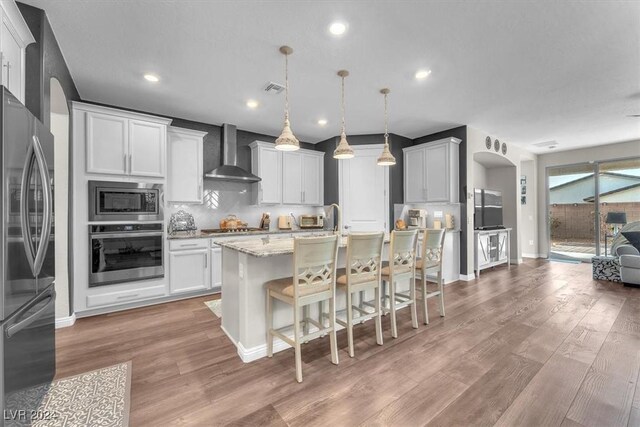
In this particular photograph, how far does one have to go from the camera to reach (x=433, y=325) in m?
3.10

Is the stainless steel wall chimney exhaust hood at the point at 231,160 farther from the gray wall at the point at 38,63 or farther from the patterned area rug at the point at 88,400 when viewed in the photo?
the patterned area rug at the point at 88,400

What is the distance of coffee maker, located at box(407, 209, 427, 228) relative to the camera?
5.49m

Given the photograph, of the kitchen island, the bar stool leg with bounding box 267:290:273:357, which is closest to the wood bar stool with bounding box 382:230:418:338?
the kitchen island

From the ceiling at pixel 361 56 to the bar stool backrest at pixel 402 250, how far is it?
1.76 meters

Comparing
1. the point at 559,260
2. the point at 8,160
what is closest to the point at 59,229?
the point at 8,160

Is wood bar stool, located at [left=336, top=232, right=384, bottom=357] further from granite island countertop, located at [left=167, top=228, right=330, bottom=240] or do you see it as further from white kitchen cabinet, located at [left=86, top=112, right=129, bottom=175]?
white kitchen cabinet, located at [left=86, top=112, right=129, bottom=175]

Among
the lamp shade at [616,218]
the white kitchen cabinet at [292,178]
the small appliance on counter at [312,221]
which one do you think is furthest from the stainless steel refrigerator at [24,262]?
the lamp shade at [616,218]

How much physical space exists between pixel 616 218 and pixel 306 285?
7253 mm

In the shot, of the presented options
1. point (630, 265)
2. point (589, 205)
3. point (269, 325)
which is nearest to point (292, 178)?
point (269, 325)

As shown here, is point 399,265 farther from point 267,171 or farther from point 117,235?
point 117,235

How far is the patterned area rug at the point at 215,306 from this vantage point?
3487 millimetres

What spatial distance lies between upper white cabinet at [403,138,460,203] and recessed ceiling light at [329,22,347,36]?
3289 mm

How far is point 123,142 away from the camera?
357cm

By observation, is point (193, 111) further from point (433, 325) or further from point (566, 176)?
point (566, 176)
